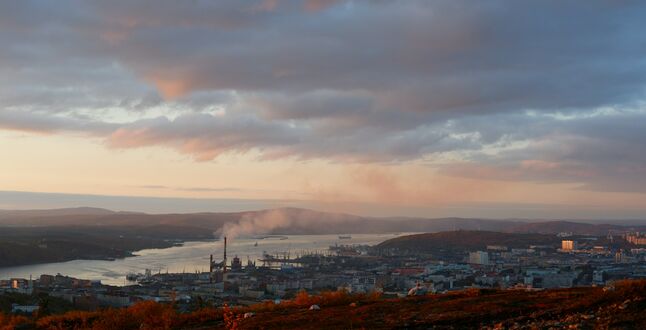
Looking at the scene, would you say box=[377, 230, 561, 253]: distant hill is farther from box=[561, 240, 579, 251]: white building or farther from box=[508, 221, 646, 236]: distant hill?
box=[508, 221, 646, 236]: distant hill

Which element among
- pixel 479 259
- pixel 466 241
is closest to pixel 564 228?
pixel 466 241

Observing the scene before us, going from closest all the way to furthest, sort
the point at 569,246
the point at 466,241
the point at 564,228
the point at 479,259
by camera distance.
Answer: the point at 479,259, the point at 569,246, the point at 466,241, the point at 564,228

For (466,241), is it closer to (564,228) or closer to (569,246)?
(569,246)

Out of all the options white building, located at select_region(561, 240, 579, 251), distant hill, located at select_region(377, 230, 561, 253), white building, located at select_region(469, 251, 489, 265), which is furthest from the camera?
distant hill, located at select_region(377, 230, 561, 253)

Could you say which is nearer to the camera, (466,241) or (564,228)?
(466,241)

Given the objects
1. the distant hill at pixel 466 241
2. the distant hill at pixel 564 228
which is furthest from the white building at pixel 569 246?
the distant hill at pixel 564 228

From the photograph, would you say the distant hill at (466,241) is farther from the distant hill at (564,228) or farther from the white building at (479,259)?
the distant hill at (564,228)

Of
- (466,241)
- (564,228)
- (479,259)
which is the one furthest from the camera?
(564,228)

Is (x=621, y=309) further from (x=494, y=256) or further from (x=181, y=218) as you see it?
(x=181, y=218)

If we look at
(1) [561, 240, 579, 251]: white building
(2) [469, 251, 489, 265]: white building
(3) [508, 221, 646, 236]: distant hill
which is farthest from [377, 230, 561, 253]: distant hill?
(3) [508, 221, 646, 236]: distant hill

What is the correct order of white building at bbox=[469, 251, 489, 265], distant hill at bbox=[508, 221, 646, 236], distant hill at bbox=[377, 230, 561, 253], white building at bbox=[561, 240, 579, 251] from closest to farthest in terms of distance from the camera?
white building at bbox=[469, 251, 489, 265]
white building at bbox=[561, 240, 579, 251]
distant hill at bbox=[377, 230, 561, 253]
distant hill at bbox=[508, 221, 646, 236]
